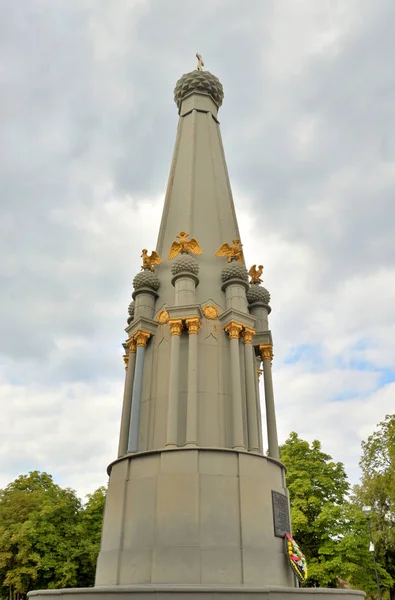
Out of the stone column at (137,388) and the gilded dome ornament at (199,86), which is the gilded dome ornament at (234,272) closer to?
the stone column at (137,388)

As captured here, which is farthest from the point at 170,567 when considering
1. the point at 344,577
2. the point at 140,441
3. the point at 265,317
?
the point at 344,577

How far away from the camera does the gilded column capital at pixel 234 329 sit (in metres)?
15.4

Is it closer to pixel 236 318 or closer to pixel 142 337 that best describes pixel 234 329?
pixel 236 318

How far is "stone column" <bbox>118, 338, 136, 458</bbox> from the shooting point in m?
15.0

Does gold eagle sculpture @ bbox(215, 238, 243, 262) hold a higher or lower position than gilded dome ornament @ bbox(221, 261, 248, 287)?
higher

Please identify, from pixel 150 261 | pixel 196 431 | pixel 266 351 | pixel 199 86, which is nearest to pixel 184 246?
pixel 150 261

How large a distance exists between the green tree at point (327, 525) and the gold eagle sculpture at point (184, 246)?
2326 cm

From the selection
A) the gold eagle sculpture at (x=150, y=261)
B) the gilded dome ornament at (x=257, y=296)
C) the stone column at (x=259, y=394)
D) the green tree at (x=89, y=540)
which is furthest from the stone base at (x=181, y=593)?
the green tree at (x=89, y=540)

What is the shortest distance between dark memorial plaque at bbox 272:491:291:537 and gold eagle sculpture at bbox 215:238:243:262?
776 centimetres

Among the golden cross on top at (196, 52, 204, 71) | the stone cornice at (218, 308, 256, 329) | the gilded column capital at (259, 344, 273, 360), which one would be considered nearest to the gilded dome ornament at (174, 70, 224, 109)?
the golden cross on top at (196, 52, 204, 71)

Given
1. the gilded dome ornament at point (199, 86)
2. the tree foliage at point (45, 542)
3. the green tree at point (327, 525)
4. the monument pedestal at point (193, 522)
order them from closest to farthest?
1. the monument pedestal at point (193, 522)
2. the gilded dome ornament at point (199, 86)
3. the green tree at point (327, 525)
4. the tree foliage at point (45, 542)

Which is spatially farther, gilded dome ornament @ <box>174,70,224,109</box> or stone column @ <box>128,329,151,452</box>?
gilded dome ornament @ <box>174,70,224,109</box>

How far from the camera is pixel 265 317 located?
17.7m

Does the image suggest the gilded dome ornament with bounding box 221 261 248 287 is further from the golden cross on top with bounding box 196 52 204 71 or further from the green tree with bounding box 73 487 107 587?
the green tree with bounding box 73 487 107 587
